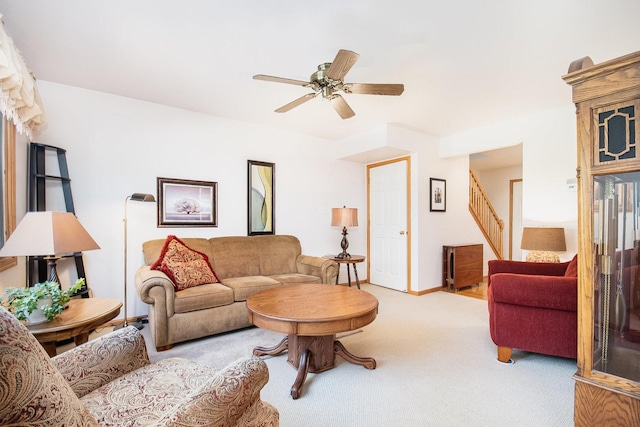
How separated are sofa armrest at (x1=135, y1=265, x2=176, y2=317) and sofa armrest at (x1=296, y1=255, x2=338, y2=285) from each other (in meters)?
1.63

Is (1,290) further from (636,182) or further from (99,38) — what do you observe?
(636,182)

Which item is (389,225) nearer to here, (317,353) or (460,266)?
(460,266)

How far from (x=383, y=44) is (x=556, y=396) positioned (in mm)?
2644

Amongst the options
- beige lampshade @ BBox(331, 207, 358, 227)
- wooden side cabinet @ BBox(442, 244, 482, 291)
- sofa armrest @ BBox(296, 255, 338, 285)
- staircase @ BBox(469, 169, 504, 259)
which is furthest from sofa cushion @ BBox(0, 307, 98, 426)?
staircase @ BBox(469, 169, 504, 259)

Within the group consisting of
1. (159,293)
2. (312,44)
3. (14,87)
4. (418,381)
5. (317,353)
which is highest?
(312,44)

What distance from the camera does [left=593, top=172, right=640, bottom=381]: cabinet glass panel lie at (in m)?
1.49

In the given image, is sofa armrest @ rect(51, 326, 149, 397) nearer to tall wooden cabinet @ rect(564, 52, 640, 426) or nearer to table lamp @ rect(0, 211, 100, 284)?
table lamp @ rect(0, 211, 100, 284)

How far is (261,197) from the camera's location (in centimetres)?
411

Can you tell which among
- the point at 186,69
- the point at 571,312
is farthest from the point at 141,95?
the point at 571,312

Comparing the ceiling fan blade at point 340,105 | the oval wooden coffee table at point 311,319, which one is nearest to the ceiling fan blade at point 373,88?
the ceiling fan blade at point 340,105

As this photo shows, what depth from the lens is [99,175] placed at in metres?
3.08

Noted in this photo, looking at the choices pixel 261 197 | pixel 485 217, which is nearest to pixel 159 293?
pixel 261 197

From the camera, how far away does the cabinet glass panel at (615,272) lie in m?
1.49

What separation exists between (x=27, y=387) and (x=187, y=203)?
3182 mm
